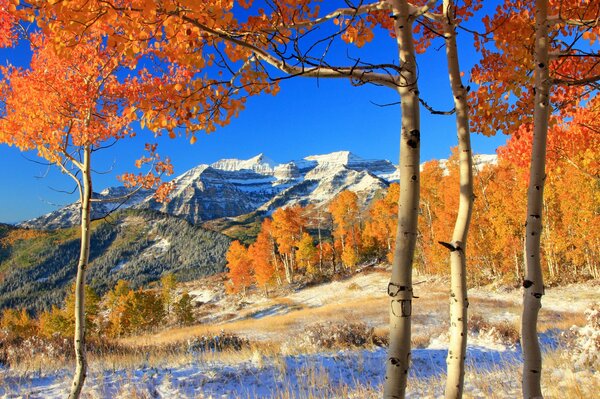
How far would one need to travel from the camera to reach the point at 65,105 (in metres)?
6.21

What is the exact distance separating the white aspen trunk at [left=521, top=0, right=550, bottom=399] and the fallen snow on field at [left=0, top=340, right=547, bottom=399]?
2.94 m

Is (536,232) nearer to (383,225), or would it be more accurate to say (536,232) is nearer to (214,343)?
(214,343)

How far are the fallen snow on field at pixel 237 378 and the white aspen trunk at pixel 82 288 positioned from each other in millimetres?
862

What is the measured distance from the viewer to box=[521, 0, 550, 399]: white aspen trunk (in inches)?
124

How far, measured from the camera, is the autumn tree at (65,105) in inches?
238

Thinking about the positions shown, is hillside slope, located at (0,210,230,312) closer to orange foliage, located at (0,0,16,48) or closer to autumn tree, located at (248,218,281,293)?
autumn tree, located at (248,218,281,293)

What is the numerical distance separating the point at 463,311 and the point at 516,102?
4.47m

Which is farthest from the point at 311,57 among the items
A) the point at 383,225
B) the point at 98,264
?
the point at 98,264

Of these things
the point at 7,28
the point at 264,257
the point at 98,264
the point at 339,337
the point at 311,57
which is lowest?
the point at 98,264

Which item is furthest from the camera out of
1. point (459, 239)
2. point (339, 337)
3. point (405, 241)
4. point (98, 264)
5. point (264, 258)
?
point (98, 264)

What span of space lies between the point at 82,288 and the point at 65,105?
3073 millimetres

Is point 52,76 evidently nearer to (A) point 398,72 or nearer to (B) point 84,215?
(B) point 84,215

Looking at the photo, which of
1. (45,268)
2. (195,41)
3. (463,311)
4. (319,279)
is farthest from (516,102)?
(45,268)

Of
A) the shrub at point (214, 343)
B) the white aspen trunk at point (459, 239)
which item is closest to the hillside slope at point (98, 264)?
the shrub at point (214, 343)
